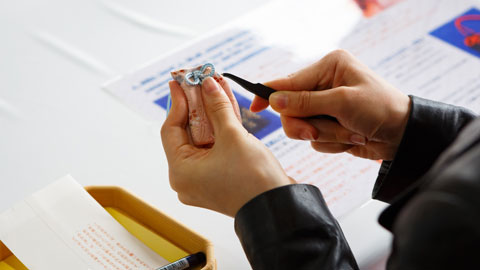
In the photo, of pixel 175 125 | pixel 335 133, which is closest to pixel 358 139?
pixel 335 133

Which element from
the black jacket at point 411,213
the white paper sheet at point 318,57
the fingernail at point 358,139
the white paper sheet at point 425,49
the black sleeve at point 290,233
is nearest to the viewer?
the black jacket at point 411,213

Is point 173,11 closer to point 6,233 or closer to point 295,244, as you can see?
point 6,233

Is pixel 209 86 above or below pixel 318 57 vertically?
above

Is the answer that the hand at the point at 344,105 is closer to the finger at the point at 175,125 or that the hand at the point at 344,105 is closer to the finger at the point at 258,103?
the finger at the point at 258,103

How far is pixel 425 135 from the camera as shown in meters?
0.75

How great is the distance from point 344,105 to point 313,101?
0.04 meters

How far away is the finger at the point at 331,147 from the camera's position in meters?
0.87

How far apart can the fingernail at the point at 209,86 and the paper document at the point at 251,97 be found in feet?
0.79

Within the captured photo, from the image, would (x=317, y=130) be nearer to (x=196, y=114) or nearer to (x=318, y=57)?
(x=196, y=114)

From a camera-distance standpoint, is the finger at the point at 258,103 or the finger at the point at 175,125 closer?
the finger at the point at 175,125

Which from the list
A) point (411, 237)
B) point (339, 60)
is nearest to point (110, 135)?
point (339, 60)

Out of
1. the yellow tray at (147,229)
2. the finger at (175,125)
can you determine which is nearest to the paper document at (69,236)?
the yellow tray at (147,229)

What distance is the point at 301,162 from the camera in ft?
3.06

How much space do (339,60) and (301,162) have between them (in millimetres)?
199
